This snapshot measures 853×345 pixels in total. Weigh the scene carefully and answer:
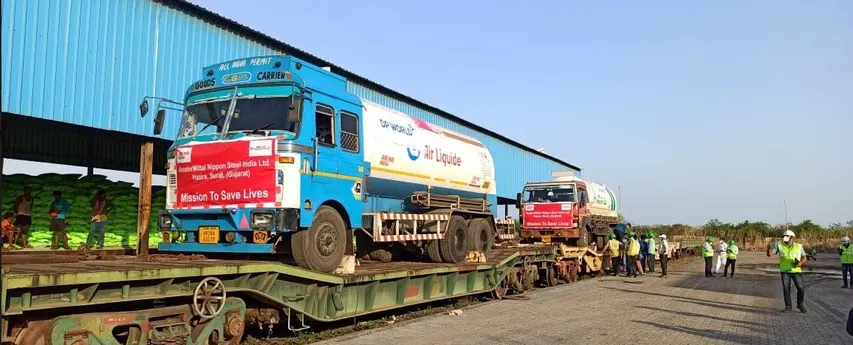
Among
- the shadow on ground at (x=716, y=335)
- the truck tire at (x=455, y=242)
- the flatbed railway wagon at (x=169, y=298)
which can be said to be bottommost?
the shadow on ground at (x=716, y=335)

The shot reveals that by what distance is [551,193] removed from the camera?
22.8 meters

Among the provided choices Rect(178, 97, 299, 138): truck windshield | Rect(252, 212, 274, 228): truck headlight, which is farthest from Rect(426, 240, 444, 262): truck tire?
Rect(252, 212, 274, 228): truck headlight

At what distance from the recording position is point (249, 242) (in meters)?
8.23

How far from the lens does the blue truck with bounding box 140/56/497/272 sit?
8.19 m

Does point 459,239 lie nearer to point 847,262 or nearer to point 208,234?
point 208,234

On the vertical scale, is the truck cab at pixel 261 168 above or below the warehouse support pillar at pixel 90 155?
below

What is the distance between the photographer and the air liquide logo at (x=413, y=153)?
1186cm

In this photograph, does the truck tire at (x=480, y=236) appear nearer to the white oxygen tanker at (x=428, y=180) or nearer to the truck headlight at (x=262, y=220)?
the white oxygen tanker at (x=428, y=180)

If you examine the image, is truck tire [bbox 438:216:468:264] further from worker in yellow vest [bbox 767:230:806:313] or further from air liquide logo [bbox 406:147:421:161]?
worker in yellow vest [bbox 767:230:806:313]

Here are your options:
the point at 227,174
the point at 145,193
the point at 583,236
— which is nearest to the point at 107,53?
the point at 145,193

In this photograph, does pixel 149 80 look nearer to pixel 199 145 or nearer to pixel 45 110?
pixel 45 110

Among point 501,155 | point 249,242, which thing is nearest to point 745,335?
point 249,242

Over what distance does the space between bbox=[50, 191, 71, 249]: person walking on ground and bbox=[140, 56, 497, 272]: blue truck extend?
287 inches

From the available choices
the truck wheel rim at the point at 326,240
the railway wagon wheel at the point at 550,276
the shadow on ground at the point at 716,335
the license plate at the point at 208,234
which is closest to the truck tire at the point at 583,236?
the railway wagon wheel at the point at 550,276
